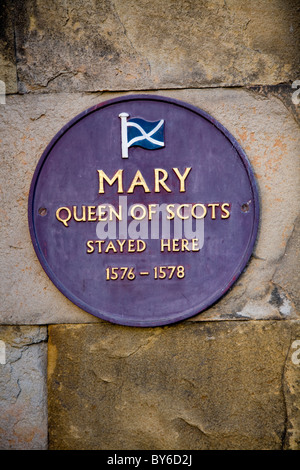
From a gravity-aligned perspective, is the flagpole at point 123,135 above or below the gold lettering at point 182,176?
above

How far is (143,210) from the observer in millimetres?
1754

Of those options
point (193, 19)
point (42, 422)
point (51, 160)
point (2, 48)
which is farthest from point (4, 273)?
point (193, 19)

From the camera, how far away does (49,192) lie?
1774mm

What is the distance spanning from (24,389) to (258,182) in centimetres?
127

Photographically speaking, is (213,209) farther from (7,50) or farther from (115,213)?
(7,50)

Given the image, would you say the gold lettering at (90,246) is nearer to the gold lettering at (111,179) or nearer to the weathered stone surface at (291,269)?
the gold lettering at (111,179)

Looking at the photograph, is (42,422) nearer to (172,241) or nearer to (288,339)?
(172,241)

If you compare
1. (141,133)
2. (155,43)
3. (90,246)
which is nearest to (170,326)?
(90,246)

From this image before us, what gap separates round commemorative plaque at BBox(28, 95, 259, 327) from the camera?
174cm

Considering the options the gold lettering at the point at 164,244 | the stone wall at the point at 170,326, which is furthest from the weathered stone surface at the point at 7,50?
the gold lettering at the point at 164,244

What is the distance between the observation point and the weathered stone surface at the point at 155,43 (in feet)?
5.70

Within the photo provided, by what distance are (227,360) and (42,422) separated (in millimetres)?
791

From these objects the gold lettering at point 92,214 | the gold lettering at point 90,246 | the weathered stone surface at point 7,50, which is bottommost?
the gold lettering at point 90,246

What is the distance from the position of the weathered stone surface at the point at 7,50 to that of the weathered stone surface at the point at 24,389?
1.00 metres
